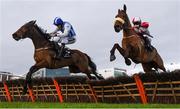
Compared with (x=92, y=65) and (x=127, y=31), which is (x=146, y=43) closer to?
(x=127, y=31)

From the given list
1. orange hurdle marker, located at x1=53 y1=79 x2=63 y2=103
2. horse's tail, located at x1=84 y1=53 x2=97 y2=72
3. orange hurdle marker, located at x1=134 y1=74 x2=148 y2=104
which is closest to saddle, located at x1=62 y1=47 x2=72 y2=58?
orange hurdle marker, located at x1=53 y1=79 x2=63 y2=103

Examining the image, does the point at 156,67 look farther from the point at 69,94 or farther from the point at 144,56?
the point at 69,94

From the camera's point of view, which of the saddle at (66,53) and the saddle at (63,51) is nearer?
the saddle at (63,51)

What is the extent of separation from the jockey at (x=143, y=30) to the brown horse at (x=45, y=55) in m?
2.39

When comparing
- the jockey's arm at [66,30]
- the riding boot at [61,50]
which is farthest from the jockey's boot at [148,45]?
the riding boot at [61,50]

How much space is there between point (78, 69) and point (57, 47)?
147 centimetres

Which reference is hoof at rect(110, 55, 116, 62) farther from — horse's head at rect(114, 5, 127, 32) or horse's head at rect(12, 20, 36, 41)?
horse's head at rect(12, 20, 36, 41)

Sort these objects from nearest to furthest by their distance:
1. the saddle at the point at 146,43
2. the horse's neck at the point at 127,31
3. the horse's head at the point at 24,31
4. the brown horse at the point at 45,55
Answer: the horse's neck at the point at 127,31, the brown horse at the point at 45,55, the saddle at the point at 146,43, the horse's head at the point at 24,31

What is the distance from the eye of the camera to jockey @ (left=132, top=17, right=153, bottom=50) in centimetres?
1542

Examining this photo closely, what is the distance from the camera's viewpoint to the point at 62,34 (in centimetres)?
1545

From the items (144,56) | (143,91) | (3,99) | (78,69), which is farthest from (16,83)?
(143,91)

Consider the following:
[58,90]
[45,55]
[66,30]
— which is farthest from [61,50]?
[58,90]

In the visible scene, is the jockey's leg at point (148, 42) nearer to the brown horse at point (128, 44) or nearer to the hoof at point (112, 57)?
the brown horse at point (128, 44)

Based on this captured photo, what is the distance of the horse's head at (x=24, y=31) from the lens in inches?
610
